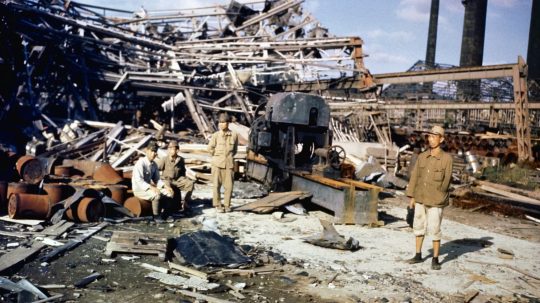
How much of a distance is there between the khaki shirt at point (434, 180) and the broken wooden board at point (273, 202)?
333cm

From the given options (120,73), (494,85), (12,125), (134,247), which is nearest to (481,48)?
(494,85)

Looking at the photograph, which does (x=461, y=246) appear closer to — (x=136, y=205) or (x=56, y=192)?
(x=136, y=205)

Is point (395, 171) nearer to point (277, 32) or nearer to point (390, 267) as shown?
point (390, 267)

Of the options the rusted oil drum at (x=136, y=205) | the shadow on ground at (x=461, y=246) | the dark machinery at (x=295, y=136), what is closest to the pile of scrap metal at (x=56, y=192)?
the rusted oil drum at (x=136, y=205)

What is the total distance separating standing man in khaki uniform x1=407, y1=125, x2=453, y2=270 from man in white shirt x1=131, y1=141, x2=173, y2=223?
4.20 meters

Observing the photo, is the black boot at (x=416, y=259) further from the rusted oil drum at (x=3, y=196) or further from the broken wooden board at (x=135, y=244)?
the rusted oil drum at (x=3, y=196)

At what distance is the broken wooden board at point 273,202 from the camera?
8641mm

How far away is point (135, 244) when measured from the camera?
592 centimetres

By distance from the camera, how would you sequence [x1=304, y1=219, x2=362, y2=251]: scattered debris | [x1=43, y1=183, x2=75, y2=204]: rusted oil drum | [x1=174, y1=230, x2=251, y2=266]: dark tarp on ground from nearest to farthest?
[x1=174, y1=230, x2=251, y2=266]: dark tarp on ground, [x1=304, y1=219, x2=362, y2=251]: scattered debris, [x1=43, y1=183, x2=75, y2=204]: rusted oil drum

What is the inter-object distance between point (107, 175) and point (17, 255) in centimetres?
321

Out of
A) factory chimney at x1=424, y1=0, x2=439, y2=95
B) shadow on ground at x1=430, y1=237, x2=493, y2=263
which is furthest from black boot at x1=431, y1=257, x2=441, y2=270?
factory chimney at x1=424, y1=0, x2=439, y2=95

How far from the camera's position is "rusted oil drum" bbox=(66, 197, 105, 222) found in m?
6.93

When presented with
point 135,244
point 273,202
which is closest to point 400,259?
point 273,202

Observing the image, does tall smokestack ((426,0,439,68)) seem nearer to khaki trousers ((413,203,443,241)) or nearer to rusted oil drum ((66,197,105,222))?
khaki trousers ((413,203,443,241))
